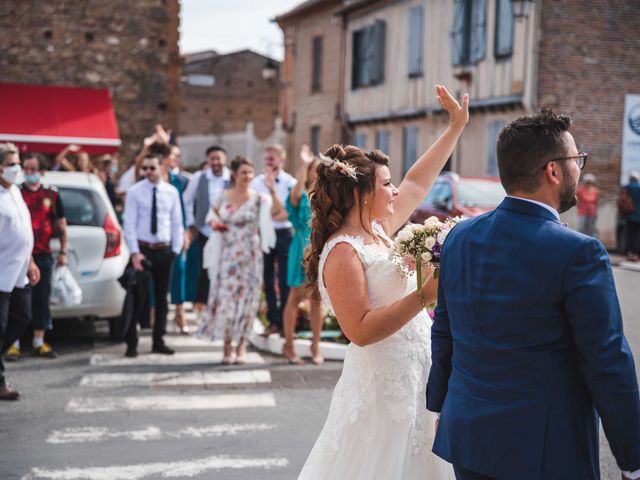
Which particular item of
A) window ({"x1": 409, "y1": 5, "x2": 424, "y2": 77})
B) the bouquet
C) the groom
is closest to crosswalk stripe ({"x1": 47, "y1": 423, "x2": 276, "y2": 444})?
the bouquet

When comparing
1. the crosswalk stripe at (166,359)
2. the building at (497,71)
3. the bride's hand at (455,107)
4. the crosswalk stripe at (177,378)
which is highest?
the building at (497,71)

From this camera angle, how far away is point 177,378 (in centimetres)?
870

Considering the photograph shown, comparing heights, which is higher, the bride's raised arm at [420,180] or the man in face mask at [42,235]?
the bride's raised arm at [420,180]

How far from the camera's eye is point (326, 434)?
395cm

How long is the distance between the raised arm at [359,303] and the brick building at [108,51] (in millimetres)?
20584

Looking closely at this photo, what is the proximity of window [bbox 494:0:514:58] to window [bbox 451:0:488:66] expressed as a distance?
0.56 m

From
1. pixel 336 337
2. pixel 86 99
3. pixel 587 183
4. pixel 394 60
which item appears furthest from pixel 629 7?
pixel 336 337

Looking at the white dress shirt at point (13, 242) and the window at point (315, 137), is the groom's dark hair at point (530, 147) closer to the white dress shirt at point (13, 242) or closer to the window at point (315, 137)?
the white dress shirt at point (13, 242)

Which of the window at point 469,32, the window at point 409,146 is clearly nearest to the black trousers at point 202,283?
the window at point 469,32

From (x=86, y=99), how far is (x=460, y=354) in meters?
20.6

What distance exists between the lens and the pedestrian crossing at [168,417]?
5.98m

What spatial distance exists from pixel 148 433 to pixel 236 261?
3.07m

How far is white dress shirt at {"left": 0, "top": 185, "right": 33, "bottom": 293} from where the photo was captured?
7820mm

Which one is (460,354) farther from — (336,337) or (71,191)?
(71,191)
